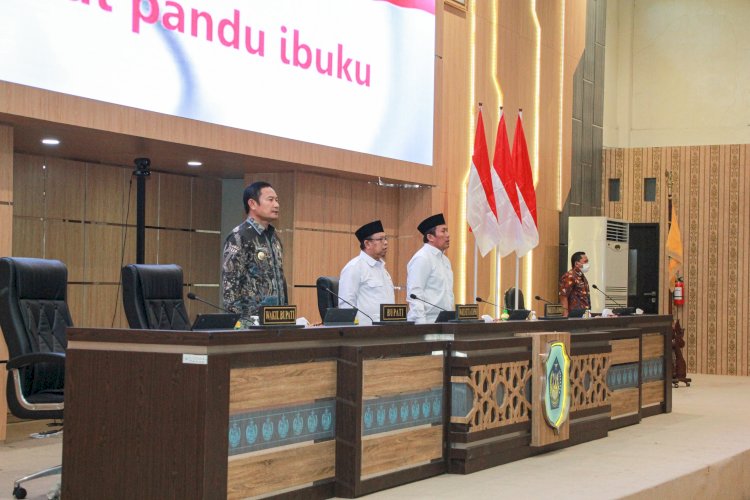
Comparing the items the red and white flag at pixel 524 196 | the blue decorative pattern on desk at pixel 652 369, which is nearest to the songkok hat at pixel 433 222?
the blue decorative pattern on desk at pixel 652 369

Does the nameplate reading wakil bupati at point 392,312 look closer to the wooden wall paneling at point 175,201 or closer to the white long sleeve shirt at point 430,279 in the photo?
the white long sleeve shirt at point 430,279

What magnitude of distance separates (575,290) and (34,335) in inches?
258

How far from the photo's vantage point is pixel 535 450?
539 cm

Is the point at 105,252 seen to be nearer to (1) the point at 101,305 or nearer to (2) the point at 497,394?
(1) the point at 101,305

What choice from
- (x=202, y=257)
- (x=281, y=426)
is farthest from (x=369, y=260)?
(x=202, y=257)

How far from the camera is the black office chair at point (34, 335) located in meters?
4.16

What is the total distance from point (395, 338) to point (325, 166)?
3806 mm

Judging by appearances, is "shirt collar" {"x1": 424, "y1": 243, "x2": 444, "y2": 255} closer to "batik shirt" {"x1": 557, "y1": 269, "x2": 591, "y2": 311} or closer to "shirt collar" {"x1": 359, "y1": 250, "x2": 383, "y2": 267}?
"shirt collar" {"x1": 359, "y1": 250, "x2": 383, "y2": 267}

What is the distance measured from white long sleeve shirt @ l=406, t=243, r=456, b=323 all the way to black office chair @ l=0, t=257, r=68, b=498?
2.27 meters

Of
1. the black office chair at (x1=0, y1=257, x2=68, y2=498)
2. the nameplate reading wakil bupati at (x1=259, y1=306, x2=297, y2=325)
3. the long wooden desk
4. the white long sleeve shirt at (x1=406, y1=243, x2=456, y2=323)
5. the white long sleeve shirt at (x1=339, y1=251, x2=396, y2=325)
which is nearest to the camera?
the long wooden desk

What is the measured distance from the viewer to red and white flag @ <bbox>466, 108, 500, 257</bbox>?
8117 mm

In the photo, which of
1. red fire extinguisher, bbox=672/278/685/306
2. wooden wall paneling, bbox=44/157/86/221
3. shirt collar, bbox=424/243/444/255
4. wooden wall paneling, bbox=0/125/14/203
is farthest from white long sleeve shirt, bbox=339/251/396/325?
red fire extinguisher, bbox=672/278/685/306

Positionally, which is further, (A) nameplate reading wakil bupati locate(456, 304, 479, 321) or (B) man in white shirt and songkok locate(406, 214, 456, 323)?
(B) man in white shirt and songkok locate(406, 214, 456, 323)

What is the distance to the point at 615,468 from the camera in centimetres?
510
